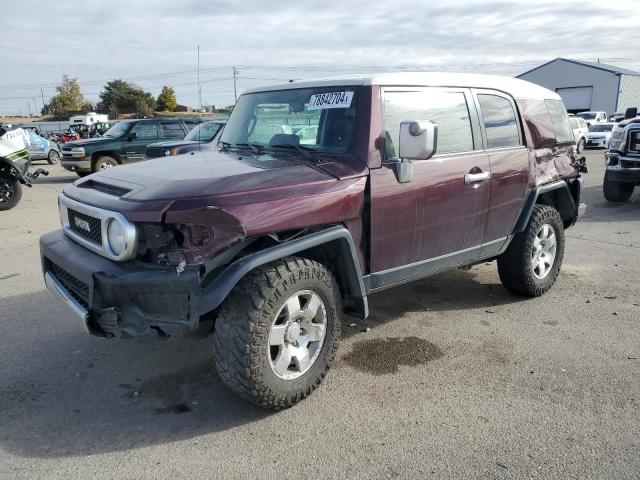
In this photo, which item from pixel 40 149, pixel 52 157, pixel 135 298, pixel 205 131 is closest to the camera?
pixel 135 298

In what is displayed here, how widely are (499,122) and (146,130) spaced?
1289 centimetres

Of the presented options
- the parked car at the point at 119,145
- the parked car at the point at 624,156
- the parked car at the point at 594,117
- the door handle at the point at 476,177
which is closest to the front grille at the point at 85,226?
the door handle at the point at 476,177

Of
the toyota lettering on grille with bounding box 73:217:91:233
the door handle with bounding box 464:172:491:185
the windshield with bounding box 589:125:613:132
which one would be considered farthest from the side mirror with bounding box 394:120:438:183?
the windshield with bounding box 589:125:613:132

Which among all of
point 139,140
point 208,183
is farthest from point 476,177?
point 139,140

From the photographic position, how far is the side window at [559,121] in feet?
17.0

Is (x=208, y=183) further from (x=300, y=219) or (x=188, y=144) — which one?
(x=188, y=144)

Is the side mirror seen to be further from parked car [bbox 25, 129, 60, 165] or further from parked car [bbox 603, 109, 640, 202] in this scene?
parked car [bbox 25, 129, 60, 165]

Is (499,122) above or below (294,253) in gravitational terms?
above

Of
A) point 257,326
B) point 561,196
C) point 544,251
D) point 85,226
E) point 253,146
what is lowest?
point 544,251

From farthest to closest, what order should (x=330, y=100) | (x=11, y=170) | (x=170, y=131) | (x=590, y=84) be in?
(x=590, y=84) < (x=170, y=131) < (x=11, y=170) < (x=330, y=100)

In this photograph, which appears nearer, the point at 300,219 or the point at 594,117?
the point at 300,219

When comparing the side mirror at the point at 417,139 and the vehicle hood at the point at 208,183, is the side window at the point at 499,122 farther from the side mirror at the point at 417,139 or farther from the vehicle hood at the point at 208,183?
the vehicle hood at the point at 208,183

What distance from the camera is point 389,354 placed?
4.05 meters

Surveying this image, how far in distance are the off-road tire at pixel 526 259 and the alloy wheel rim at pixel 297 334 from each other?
239 centimetres
